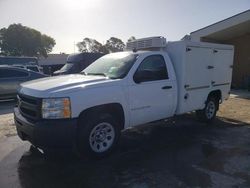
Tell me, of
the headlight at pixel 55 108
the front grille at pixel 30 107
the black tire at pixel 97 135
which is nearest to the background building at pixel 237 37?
the black tire at pixel 97 135

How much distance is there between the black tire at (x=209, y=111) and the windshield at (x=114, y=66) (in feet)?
10.2

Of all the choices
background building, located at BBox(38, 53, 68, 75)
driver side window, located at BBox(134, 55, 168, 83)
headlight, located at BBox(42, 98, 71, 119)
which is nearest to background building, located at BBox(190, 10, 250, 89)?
driver side window, located at BBox(134, 55, 168, 83)

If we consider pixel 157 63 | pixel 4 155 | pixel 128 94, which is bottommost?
pixel 4 155

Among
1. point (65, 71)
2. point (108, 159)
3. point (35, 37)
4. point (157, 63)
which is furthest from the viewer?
point (35, 37)

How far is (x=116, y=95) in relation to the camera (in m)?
5.79

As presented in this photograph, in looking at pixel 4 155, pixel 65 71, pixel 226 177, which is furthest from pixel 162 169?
pixel 65 71

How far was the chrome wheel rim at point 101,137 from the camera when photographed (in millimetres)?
5602

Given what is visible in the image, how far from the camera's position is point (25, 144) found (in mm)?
6676

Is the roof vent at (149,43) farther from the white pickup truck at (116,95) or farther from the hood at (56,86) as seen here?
the hood at (56,86)

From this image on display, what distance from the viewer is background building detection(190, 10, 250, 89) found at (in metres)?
16.7

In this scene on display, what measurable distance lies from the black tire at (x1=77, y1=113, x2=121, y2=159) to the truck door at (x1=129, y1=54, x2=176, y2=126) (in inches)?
22.2

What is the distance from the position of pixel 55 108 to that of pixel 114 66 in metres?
1.89

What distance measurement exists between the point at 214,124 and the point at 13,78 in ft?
27.8

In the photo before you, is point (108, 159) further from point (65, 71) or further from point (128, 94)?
point (65, 71)
